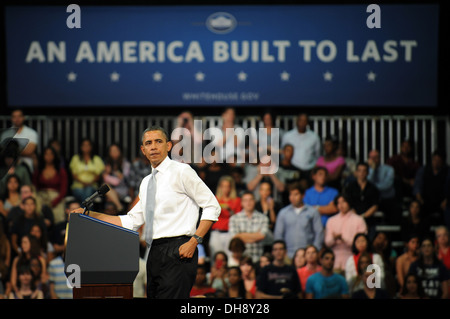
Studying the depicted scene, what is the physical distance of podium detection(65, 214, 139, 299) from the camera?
4.84 m

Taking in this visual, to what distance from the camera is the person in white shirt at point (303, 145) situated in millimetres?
10641

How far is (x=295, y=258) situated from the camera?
9367 millimetres

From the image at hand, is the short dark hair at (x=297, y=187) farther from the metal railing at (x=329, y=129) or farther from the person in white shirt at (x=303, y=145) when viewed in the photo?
the metal railing at (x=329, y=129)

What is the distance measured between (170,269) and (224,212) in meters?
4.56

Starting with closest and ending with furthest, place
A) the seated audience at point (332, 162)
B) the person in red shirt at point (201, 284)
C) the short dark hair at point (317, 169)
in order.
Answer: the person in red shirt at point (201, 284), the short dark hair at point (317, 169), the seated audience at point (332, 162)

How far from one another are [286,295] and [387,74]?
4.07 m

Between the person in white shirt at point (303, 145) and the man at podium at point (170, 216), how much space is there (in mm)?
5495

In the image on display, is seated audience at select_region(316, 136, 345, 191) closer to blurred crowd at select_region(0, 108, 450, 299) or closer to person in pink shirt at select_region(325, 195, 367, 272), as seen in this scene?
blurred crowd at select_region(0, 108, 450, 299)

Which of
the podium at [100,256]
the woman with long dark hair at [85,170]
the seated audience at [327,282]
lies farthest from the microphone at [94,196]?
the woman with long dark hair at [85,170]

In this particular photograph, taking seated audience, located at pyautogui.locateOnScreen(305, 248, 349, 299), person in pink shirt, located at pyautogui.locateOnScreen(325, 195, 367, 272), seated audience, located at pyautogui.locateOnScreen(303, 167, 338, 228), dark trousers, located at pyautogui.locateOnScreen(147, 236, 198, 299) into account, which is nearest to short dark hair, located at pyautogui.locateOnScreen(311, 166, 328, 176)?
seated audience, located at pyautogui.locateOnScreen(303, 167, 338, 228)
